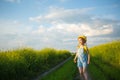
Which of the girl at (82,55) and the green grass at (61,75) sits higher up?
the girl at (82,55)

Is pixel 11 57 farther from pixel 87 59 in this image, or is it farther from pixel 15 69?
pixel 87 59

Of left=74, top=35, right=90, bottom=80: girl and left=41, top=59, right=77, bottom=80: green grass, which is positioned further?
left=41, top=59, right=77, bottom=80: green grass

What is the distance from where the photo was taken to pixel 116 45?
98.2 ft

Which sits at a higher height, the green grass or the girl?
the girl

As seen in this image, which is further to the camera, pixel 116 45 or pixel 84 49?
pixel 116 45

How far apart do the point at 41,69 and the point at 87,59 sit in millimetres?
9678

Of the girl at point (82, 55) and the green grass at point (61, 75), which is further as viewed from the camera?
the green grass at point (61, 75)

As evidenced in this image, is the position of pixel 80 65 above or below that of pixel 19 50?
below

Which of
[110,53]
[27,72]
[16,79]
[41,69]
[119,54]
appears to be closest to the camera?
[16,79]

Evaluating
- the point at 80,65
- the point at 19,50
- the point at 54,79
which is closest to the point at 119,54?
the point at 19,50

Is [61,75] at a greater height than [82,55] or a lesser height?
lesser

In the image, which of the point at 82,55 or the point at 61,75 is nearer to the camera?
the point at 82,55

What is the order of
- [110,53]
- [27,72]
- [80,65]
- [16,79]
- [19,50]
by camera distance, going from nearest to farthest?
[80,65] → [16,79] → [27,72] → [19,50] → [110,53]

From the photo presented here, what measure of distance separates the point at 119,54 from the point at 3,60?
48.4 feet
